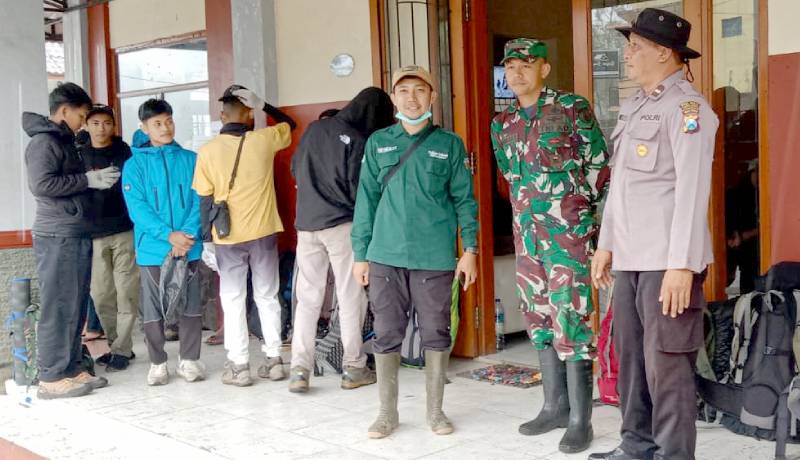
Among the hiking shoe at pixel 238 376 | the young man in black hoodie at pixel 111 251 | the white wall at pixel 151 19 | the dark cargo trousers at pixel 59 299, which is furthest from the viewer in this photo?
the white wall at pixel 151 19

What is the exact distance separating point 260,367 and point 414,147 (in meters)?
2.33

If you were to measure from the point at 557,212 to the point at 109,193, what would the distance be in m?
3.55

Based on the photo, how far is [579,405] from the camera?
4406 mm

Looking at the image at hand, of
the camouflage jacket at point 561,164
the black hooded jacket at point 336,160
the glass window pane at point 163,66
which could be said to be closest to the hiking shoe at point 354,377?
→ the black hooded jacket at point 336,160

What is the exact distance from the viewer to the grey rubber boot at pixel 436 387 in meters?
4.75

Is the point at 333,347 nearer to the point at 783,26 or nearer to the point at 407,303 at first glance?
the point at 407,303

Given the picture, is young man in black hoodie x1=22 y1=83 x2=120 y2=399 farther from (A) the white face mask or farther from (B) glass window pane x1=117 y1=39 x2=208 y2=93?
(B) glass window pane x1=117 y1=39 x2=208 y2=93

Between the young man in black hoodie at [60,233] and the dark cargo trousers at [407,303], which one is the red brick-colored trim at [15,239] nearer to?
the young man in black hoodie at [60,233]

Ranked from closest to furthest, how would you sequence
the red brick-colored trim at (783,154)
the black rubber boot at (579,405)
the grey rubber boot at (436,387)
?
the black rubber boot at (579,405), the red brick-colored trim at (783,154), the grey rubber boot at (436,387)

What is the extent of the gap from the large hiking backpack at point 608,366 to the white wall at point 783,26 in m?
1.51

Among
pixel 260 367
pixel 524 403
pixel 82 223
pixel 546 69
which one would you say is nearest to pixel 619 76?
pixel 546 69

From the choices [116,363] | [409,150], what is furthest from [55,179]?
[409,150]

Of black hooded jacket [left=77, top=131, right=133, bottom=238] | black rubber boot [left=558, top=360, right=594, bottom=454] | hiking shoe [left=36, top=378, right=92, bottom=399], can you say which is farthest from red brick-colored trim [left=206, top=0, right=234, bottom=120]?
black rubber boot [left=558, top=360, right=594, bottom=454]

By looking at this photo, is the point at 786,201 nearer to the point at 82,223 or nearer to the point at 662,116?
the point at 662,116
